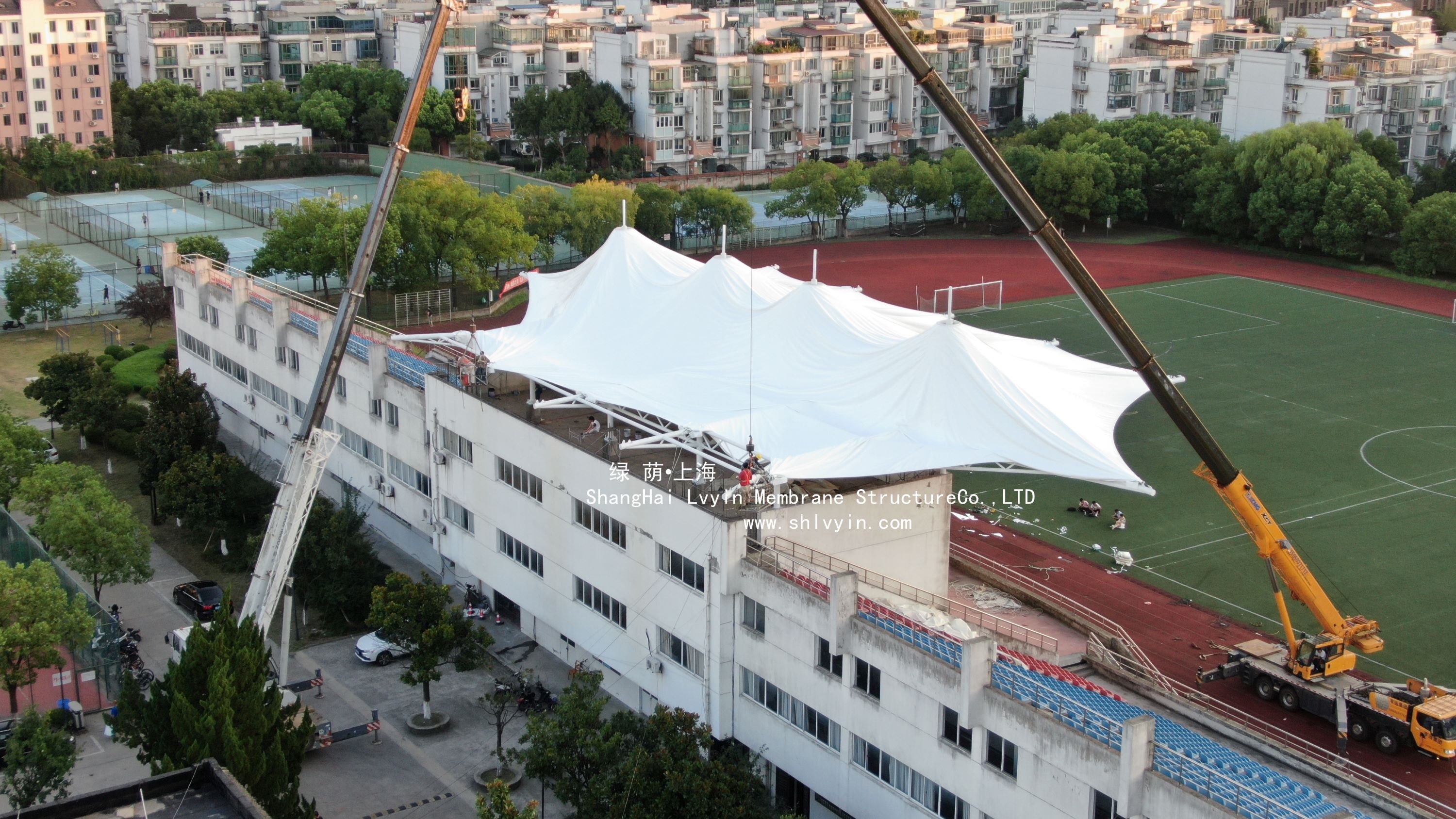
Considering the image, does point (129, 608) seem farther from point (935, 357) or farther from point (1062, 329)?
point (1062, 329)

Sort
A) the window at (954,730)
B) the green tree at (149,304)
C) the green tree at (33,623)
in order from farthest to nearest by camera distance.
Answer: the green tree at (149,304) < the green tree at (33,623) < the window at (954,730)

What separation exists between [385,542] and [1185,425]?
1013 inches

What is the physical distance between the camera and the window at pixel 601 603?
35.8 metres

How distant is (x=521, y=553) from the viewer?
39531mm

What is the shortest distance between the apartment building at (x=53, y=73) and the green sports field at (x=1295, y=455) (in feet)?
239

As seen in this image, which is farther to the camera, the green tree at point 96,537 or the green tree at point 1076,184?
the green tree at point 1076,184

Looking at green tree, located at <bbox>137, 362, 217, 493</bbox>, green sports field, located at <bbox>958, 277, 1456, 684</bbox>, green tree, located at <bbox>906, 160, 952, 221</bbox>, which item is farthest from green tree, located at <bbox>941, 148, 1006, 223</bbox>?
green tree, located at <bbox>137, 362, 217, 493</bbox>

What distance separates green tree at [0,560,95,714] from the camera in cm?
3441

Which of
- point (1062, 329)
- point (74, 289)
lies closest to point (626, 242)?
point (1062, 329)

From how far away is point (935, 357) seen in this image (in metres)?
36.0

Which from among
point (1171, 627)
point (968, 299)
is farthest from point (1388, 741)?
point (968, 299)

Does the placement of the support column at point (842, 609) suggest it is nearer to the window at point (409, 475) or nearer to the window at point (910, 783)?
the window at point (910, 783)

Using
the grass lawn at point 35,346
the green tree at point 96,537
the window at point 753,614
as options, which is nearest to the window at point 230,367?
the grass lawn at point 35,346

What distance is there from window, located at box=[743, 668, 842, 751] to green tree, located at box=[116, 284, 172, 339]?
47700mm
